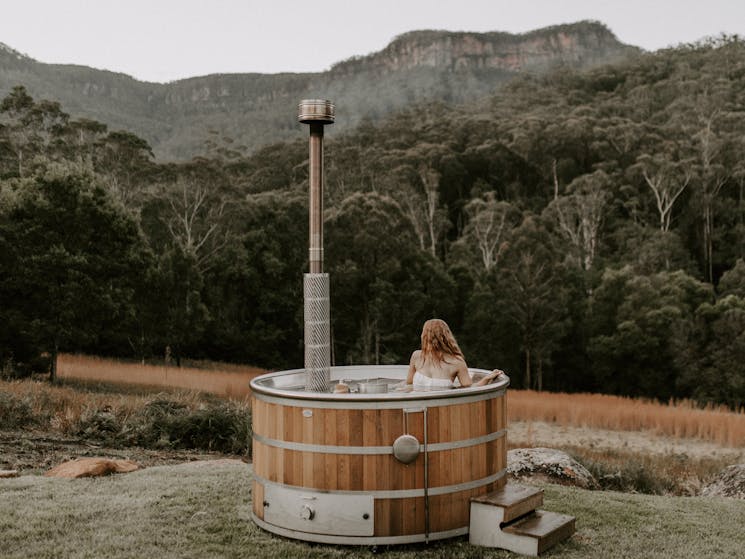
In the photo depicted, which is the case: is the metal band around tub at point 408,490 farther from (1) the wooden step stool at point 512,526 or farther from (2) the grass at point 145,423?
(2) the grass at point 145,423

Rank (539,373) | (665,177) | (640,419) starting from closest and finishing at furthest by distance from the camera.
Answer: (640,419), (539,373), (665,177)

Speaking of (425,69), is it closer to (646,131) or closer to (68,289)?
(646,131)

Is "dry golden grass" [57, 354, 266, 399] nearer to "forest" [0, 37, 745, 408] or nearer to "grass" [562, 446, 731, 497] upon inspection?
"forest" [0, 37, 745, 408]

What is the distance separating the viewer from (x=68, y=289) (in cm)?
1916

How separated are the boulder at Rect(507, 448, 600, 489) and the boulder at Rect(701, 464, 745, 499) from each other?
136cm

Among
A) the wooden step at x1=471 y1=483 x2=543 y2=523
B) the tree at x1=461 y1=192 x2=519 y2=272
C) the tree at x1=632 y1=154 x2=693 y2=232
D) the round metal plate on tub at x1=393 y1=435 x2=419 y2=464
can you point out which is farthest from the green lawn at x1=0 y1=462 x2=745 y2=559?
the tree at x1=632 y1=154 x2=693 y2=232

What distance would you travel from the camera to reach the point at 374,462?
525 centimetres

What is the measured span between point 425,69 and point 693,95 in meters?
48.7

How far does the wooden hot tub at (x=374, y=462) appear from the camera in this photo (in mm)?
5234

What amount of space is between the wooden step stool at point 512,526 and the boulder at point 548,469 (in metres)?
2.67

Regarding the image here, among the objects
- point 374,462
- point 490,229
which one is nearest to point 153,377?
point 374,462

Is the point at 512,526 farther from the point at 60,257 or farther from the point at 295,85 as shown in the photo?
the point at 295,85

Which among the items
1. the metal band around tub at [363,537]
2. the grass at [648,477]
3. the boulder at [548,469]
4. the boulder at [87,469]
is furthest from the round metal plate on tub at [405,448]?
the grass at [648,477]

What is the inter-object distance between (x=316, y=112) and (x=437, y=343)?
221 cm
